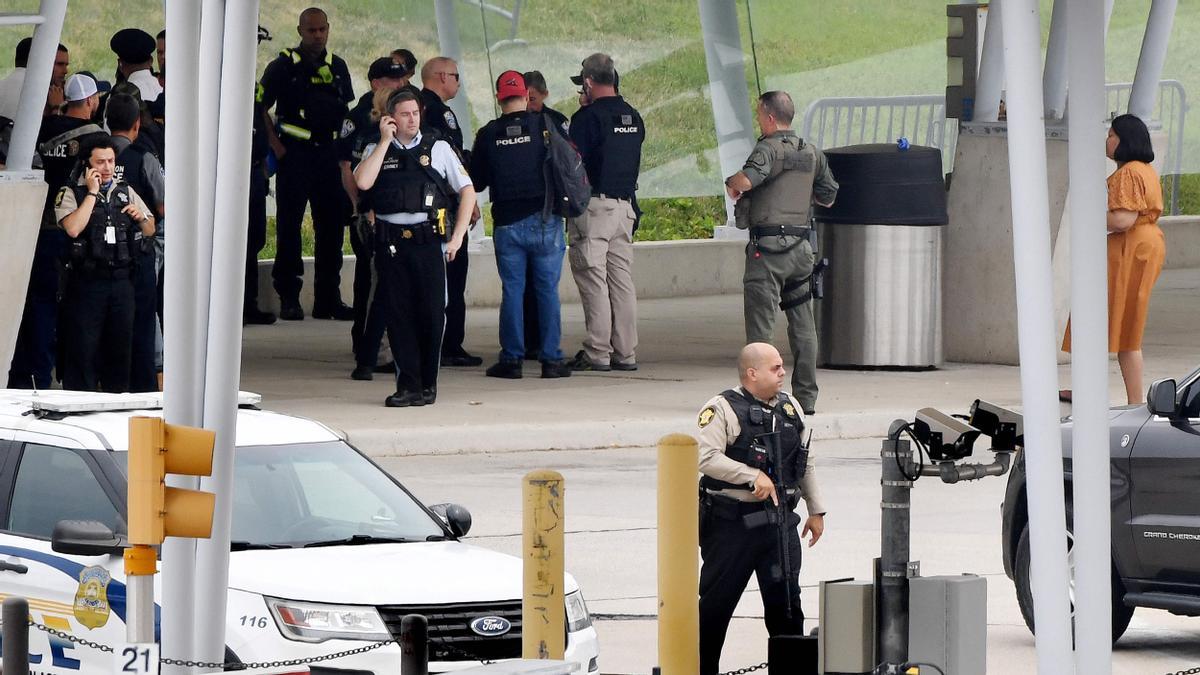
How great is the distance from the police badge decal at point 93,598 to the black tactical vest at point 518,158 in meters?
8.69

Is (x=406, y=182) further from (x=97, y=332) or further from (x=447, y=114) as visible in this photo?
(x=97, y=332)

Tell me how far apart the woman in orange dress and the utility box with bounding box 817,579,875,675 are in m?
8.69

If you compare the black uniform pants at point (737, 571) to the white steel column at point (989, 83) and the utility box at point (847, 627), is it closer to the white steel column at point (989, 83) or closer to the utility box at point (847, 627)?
the utility box at point (847, 627)

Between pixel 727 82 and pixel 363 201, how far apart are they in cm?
1059

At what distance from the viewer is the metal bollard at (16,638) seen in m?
6.23

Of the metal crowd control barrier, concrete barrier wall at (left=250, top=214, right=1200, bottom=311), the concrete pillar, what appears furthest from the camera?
the metal crowd control barrier

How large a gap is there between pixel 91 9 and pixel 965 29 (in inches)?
691

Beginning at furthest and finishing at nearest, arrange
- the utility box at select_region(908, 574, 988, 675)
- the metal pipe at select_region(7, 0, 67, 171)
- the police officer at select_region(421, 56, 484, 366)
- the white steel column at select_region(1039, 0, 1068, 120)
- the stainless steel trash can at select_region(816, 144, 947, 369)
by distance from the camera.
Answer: the white steel column at select_region(1039, 0, 1068, 120) → the stainless steel trash can at select_region(816, 144, 947, 369) → the police officer at select_region(421, 56, 484, 366) → the metal pipe at select_region(7, 0, 67, 171) → the utility box at select_region(908, 574, 988, 675)

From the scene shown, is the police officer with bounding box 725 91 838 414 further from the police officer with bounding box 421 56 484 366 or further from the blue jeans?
the police officer with bounding box 421 56 484 366

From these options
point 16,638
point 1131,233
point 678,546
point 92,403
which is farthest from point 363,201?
point 16,638

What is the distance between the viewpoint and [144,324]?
14914mm

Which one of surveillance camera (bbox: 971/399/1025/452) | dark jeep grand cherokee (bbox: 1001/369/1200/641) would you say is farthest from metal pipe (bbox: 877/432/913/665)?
dark jeep grand cherokee (bbox: 1001/369/1200/641)

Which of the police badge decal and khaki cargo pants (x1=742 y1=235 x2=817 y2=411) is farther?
khaki cargo pants (x1=742 y1=235 x2=817 y2=411)

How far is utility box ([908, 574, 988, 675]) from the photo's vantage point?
6898 mm
